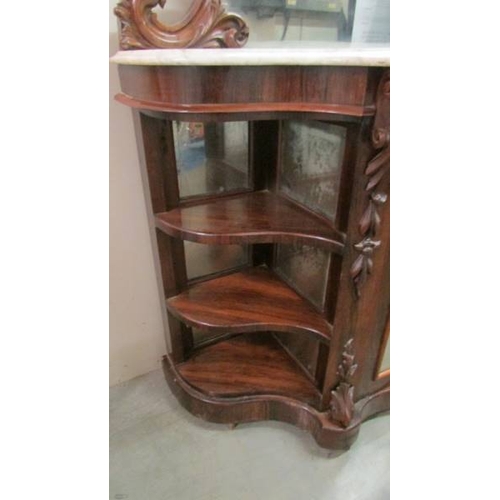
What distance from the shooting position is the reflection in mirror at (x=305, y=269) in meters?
0.94

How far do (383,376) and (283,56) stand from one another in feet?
2.95

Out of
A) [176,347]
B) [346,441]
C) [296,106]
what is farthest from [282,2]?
[346,441]

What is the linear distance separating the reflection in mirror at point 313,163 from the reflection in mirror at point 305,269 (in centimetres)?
13

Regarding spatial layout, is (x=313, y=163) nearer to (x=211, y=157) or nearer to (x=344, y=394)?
(x=211, y=157)

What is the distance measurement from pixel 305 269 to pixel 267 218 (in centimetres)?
21

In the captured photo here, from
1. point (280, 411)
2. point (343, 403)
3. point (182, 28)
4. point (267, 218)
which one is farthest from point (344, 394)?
point (182, 28)

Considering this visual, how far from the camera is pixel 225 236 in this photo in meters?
0.81

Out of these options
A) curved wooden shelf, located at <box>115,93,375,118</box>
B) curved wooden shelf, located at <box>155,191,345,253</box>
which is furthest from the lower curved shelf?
curved wooden shelf, located at <box>115,93,375,118</box>

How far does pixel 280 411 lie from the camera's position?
105 centimetres

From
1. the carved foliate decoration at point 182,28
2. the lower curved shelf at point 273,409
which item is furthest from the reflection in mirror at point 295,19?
the lower curved shelf at point 273,409

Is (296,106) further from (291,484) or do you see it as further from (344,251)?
(291,484)

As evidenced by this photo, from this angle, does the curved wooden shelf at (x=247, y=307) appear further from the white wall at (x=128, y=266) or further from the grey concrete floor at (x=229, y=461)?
the grey concrete floor at (x=229, y=461)

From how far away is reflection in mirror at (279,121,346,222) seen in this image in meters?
0.79

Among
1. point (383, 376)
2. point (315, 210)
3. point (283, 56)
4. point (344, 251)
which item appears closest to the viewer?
point (283, 56)
